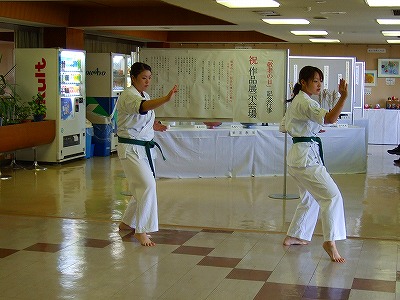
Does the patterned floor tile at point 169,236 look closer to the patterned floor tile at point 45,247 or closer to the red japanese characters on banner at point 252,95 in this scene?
the patterned floor tile at point 45,247

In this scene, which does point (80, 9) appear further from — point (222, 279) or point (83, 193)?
point (222, 279)

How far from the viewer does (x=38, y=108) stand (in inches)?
423

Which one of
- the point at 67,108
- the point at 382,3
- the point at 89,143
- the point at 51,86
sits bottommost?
the point at 89,143

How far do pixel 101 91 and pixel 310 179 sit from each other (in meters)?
7.68

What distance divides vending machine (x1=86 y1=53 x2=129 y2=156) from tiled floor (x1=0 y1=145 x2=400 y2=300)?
11.8 ft

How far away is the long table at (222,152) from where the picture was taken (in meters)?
9.62

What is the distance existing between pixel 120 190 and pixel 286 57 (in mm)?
2471

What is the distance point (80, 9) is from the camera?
12.0 m

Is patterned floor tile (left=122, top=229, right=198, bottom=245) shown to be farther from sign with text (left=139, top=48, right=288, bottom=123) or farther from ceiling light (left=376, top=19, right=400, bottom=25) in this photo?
ceiling light (left=376, top=19, right=400, bottom=25)

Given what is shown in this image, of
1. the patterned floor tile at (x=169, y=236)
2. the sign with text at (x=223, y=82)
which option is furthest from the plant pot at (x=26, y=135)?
the patterned floor tile at (x=169, y=236)

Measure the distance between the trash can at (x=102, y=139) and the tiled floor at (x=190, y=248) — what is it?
3.38 metres

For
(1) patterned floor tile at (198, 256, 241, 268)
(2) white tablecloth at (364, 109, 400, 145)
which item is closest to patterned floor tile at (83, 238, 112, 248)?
(1) patterned floor tile at (198, 256, 241, 268)

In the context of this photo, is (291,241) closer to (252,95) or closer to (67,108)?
(252,95)

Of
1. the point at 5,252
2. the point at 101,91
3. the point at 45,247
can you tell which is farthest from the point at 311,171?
the point at 101,91
